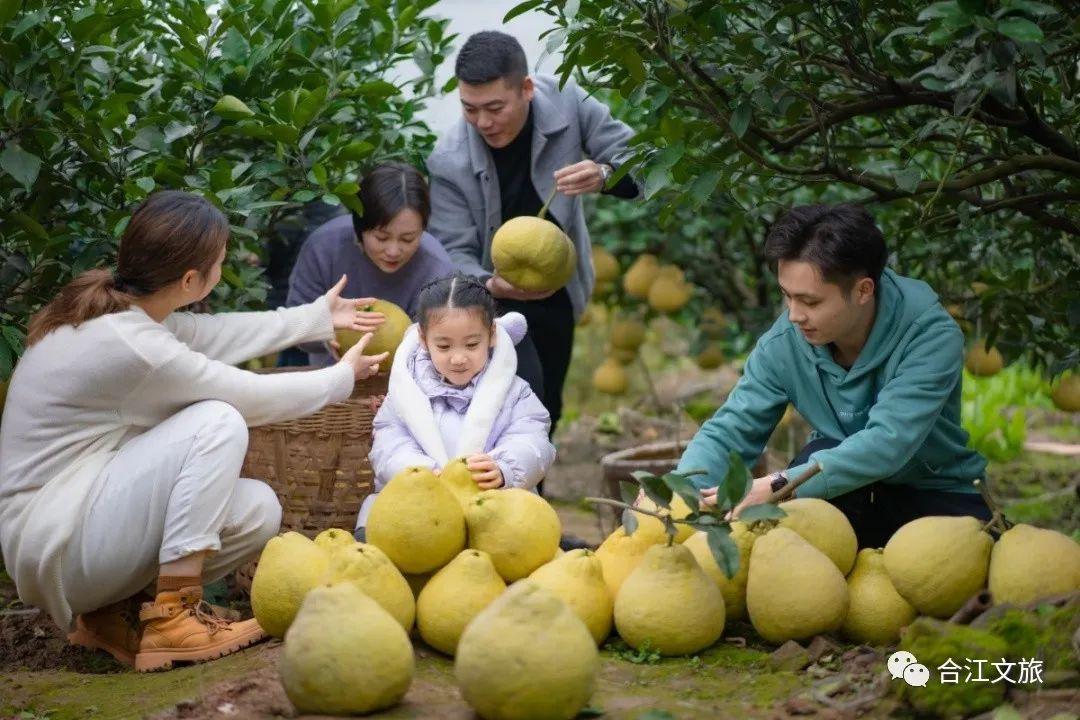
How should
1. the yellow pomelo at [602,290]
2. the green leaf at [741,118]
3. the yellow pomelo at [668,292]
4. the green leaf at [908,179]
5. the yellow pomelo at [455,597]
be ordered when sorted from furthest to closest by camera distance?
the yellow pomelo at [602,290], the yellow pomelo at [668,292], the green leaf at [741,118], the green leaf at [908,179], the yellow pomelo at [455,597]

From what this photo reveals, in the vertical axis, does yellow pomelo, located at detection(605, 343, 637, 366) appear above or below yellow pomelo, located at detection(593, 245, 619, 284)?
below

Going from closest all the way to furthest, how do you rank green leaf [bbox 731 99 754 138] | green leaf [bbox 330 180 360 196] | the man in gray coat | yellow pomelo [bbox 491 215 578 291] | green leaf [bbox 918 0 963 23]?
green leaf [bbox 918 0 963 23] < green leaf [bbox 731 99 754 138] < green leaf [bbox 330 180 360 196] < yellow pomelo [bbox 491 215 578 291] < the man in gray coat

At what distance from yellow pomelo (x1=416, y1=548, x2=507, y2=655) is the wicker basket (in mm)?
993

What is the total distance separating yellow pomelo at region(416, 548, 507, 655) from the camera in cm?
318

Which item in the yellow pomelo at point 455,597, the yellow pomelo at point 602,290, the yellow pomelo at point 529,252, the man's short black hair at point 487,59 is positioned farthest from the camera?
the yellow pomelo at point 602,290

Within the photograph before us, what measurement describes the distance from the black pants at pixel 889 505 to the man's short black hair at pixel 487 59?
1.68m

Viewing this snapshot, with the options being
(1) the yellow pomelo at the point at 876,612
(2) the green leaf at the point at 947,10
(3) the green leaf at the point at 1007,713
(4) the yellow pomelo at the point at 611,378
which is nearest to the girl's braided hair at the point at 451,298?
(1) the yellow pomelo at the point at 876,612

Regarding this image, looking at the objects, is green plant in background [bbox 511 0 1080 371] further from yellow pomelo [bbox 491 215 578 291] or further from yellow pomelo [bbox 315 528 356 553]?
yellow pomelo [bbox 315 528 356 553]

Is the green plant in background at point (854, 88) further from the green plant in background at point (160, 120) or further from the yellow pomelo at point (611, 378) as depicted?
the yellow pomelo at point (611, 378)

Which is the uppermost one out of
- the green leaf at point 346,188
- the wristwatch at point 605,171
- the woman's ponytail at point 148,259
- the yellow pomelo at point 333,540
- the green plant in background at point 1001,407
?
the wristwatch at point 605,171

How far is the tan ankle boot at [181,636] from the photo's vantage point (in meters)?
3.51

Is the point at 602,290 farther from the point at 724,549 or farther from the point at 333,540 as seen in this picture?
the point at 724,549

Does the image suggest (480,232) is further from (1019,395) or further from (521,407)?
(1019,395)

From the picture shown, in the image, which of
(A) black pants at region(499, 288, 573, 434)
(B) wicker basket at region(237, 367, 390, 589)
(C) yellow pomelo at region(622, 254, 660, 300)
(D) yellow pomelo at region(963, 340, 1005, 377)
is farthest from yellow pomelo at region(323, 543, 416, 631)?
(C) yellow pomelo at region(622, 254, 660, 300)
